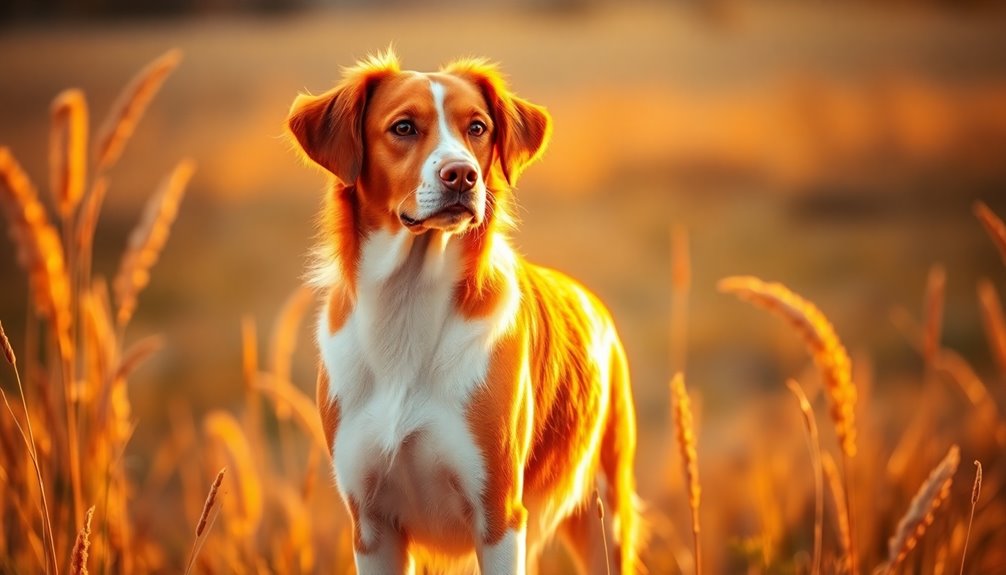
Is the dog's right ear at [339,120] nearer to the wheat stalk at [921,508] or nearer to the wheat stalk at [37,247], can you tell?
the wheat stalk at [37,247]

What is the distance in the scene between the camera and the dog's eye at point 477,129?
3.53 metres

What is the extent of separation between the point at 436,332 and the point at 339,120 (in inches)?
29.1

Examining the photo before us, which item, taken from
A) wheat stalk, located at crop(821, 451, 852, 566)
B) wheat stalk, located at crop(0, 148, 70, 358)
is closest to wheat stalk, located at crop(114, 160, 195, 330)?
wheat stalk, located at crop(0, 148, 70, 358)

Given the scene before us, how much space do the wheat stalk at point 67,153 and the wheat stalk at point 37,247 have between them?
0.10m

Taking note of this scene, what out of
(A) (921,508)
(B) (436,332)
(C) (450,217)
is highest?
(C) (450,217)

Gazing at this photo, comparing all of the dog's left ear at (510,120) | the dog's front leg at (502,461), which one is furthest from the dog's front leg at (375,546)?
the dog's left ear at (510,120)

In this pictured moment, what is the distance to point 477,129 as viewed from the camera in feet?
11.7

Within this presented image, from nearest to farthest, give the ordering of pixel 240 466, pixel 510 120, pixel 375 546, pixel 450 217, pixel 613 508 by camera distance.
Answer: pixel 450 217, pixel 375 546, pixel 510 120, pixel 613 508, pixel 240 466

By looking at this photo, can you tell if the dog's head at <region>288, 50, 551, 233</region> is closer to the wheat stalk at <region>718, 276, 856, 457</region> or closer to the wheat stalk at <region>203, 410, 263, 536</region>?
the wheat stalk at <region>718, 276, 856, 457</region>

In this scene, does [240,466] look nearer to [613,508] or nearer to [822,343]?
[613,508]

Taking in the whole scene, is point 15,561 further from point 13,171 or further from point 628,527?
point 628,527

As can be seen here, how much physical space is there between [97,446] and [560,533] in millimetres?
1762

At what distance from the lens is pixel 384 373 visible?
3396 millimetres

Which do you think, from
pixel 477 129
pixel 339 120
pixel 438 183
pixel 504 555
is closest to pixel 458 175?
pixel 438 183
